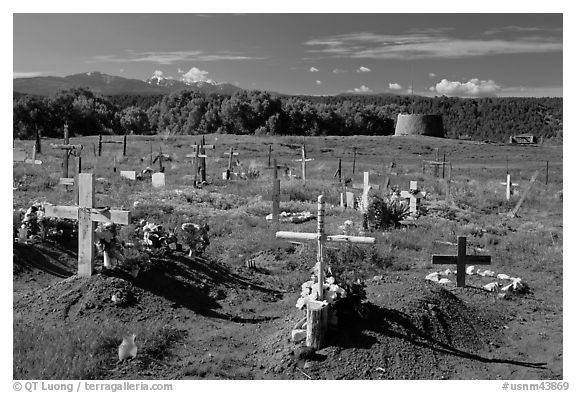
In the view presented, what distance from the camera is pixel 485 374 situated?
801 centimetres

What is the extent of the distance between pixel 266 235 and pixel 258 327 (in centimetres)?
633

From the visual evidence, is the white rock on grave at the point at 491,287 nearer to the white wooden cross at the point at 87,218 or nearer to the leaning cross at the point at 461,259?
Answer: the leaning cross at the point at 461,259

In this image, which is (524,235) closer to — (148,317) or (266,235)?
(266,235)

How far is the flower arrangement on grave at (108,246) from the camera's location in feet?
34.2

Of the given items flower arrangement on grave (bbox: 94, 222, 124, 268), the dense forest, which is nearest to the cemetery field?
flower arrangement on grave (bbox: 94, 222, 124, 268)

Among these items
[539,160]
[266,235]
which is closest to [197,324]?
[266,235]

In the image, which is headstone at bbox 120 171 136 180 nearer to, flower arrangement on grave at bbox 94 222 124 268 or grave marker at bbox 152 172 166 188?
grave marker at bbox 152 172 166 188

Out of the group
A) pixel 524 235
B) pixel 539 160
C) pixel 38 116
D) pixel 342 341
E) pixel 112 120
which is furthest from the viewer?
pixel 112 120

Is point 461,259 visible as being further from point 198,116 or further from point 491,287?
point 198,116

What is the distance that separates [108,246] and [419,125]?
69509 millimetres

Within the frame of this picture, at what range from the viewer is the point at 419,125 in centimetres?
7650

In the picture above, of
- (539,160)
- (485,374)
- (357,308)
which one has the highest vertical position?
(539,160)

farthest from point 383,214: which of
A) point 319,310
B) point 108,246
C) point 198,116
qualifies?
point 198,116

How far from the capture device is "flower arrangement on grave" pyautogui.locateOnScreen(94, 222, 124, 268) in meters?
10.4
